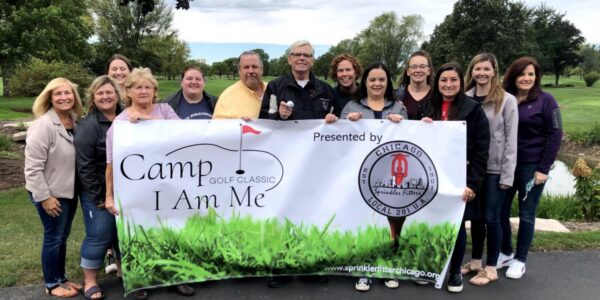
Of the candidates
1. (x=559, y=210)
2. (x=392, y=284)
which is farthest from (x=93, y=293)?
(x=559, y=210)

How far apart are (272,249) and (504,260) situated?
2403mm

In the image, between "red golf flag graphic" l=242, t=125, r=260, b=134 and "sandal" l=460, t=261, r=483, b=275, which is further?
"sandal" l=460, t=261, r=483, b=275

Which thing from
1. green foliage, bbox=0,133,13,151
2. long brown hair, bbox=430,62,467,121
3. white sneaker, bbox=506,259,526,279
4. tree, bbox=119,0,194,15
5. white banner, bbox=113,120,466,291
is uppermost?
tree, bbox=119,0,194,15

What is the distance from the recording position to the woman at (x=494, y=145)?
13.5 ft

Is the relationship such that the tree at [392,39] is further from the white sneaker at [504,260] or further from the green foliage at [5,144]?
the white sneaker at [504,260]

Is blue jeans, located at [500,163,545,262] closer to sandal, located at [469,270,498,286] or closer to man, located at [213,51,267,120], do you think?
sandal, located at [469,270,498,286]

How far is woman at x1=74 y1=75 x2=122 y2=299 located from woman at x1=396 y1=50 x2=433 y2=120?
107 inches

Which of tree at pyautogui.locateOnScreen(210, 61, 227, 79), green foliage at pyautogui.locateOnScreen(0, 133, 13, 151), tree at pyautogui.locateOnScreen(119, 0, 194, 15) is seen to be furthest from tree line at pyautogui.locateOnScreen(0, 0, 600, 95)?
tree at pyautogui.locateOnScreen(210, 61, 227, 79)

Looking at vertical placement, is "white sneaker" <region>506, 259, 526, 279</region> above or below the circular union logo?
below

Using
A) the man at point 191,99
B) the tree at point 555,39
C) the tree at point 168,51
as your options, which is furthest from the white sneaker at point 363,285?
the tree at point 555,39

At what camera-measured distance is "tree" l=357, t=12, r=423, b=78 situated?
278 feet

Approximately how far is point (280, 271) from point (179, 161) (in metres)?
1.32

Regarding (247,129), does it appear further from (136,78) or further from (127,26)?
(127,26)

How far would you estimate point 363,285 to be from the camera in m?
4.15
